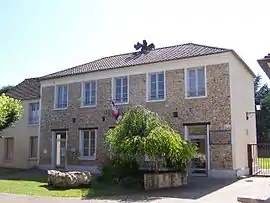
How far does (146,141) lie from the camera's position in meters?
15.8

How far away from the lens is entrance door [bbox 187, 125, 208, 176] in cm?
2056

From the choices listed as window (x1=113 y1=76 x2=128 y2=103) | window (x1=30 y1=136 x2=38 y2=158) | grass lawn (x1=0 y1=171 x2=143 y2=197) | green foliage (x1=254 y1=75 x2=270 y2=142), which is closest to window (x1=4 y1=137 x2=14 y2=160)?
window (x1=30 y1=136 x2=38 y2=158)

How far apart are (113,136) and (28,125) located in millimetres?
14657

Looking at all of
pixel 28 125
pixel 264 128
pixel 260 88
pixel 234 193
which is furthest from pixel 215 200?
pixel 260 88

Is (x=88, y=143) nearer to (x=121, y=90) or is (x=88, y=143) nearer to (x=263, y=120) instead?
(x=121, y=90)

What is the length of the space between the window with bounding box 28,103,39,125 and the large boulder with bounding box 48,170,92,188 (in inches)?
515

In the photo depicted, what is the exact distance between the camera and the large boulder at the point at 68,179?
16.2m

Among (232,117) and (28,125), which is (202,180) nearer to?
(232,117)

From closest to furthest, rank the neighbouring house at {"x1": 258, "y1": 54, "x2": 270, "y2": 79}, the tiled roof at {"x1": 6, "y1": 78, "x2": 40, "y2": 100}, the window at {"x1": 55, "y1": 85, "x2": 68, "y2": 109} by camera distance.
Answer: the neighbouring house at {"x1": 258, "y1": 54, "x2": 270, "y2": 79}
the window at {"x1": 55, "y1": 85, "x2": 68, "y2": 109}
the tiled roof at {"x1": 6, "y1": 78, "x2": 40, "y2": 100}

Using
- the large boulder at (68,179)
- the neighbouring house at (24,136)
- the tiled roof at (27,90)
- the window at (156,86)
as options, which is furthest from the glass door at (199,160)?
the tiled roof at (27,90)

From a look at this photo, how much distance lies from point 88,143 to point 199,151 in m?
7.99

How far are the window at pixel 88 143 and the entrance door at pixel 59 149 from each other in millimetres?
1638

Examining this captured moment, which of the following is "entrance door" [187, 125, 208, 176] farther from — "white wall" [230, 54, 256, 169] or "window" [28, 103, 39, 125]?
"window" [28, 103, 39, 125]

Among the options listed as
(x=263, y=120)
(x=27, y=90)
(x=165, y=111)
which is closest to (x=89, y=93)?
(x=165, y=111)
